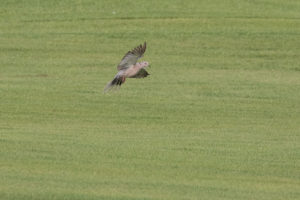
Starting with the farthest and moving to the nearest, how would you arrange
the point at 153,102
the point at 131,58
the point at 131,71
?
the point at 153,102 < the point at 131,58 < the point at 131,71

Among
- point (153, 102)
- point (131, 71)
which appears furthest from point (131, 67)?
point (153, 102)

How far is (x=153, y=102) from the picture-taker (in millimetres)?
21531

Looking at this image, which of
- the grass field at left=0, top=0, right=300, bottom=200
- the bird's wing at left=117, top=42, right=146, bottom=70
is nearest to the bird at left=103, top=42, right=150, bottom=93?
the bird's wing at left=117, top=42, right=146, bottom=70

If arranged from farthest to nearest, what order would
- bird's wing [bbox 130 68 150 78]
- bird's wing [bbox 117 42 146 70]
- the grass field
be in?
1. the grass field
2. bird's wing [bbox 117 42 146 70]
3. bird's wing [bbox 130 68 150 78]

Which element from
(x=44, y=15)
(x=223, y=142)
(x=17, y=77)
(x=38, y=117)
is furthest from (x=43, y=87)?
(x=44, y=15)

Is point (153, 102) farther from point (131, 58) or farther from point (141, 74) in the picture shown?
point (141, 74)

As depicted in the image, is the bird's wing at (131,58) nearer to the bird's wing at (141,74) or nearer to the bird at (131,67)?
the bird at (131,67)

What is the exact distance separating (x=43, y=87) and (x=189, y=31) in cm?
747

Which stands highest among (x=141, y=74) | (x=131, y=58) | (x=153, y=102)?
(x=153, y=102)

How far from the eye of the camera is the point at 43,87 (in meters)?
23.0

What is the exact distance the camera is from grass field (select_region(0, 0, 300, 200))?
48.2 feet

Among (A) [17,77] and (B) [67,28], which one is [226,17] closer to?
(B) [67,28]

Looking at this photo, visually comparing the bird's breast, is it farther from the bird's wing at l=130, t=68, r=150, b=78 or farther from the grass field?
the grass field

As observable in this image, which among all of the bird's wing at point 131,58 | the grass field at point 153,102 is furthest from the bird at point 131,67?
the grass field at point 153,102
